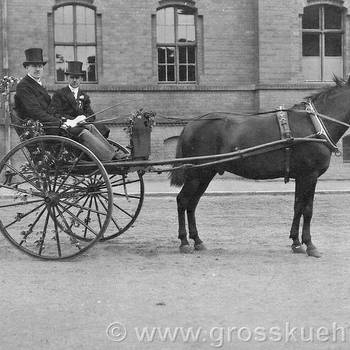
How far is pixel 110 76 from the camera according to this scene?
18.0 meters

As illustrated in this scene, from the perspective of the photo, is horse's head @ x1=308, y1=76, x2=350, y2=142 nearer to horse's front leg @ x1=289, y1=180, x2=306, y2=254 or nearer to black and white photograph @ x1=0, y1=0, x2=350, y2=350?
black and white photograph @ x1=0, y1=0, x2=350, y2=350

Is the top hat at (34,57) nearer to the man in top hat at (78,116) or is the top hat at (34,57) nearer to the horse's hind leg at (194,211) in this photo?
the man in top hat at (78,116)

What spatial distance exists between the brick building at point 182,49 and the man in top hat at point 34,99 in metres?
10.4

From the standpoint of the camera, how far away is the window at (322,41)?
741 inches

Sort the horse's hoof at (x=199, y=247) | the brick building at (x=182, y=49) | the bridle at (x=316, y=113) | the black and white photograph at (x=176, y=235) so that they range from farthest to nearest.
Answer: the brick building at (x=182, y=49) → the horse's hoof at (x=199, y=247) → the bridle at (x=316, y=113) → the black and white photograph at (x=176, y=235)

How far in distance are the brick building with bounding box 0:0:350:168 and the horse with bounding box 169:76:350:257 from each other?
414 inches

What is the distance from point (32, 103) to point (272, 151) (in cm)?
272

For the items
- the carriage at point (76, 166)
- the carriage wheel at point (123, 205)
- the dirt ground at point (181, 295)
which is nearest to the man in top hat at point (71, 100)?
the carriage wheel at point (123, 205)

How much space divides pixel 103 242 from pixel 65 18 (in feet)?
37.6

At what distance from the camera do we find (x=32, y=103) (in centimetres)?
719

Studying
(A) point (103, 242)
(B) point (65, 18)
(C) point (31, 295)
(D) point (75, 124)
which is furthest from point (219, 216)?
(B) point (65, 18)

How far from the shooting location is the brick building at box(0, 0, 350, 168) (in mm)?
17891

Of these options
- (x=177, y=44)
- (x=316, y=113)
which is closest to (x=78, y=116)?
(x=316, y=113)

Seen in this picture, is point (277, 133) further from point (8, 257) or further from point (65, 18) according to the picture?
point (65, 18)
